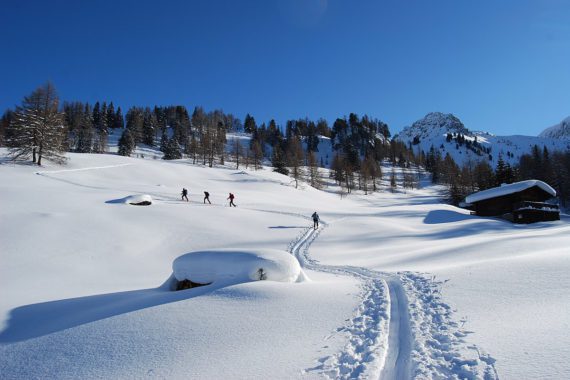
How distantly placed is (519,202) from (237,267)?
141 feet

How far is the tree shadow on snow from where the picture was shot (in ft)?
24.9

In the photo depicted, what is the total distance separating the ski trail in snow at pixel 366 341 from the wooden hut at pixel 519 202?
37.8 meters

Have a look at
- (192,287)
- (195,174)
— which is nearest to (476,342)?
(192,287)

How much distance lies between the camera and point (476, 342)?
5641mm

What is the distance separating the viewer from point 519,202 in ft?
133

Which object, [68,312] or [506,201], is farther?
[506,201]

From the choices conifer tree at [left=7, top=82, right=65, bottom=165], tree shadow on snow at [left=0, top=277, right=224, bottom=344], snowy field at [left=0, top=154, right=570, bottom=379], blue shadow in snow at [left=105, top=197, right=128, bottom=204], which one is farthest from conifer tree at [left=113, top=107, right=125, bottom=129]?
tree shadow on snow at [left=0, top=277, right=224, bottom=344]

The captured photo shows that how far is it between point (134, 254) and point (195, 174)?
4386 cm

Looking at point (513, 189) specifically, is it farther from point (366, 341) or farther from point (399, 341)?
point (366, 341)

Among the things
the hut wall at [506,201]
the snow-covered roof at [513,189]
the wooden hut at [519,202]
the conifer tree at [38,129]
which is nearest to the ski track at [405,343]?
the wooden hut at [519,202]

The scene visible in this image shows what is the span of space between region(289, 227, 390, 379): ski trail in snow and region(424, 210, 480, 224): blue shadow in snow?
30264 mm

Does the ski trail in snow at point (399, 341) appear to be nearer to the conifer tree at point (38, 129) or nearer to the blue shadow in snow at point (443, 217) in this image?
the blue shadow in snow at point (443, 217)

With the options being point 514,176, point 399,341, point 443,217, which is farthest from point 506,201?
point 399,341

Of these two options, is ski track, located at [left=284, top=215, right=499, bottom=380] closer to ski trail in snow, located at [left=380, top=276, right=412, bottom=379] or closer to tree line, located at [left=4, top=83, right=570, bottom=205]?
ski trail in snow, located at [left=380, top=276, right=412, bottom=379]
